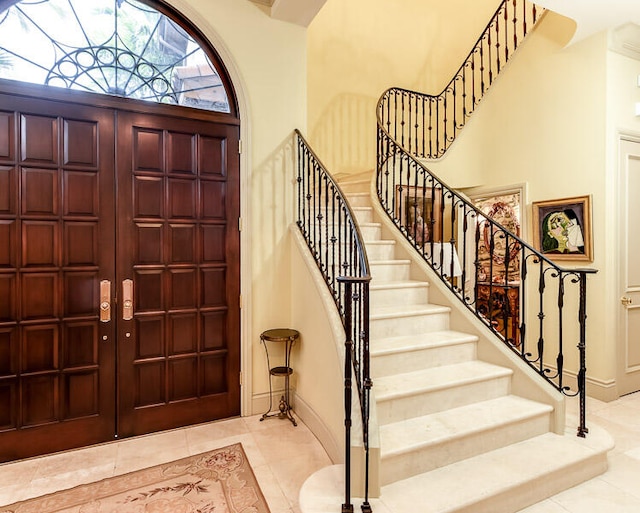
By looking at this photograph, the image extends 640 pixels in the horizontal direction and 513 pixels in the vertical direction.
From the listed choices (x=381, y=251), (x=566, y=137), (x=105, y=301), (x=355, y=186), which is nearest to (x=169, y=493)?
(x=105, y=301)

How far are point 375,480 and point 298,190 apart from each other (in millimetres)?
2360

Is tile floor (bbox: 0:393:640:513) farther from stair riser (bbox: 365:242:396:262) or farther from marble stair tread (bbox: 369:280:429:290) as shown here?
stair riser (bbox: 365:242:396:262)

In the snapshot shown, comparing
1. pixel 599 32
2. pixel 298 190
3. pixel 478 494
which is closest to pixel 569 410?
pixel 478 494

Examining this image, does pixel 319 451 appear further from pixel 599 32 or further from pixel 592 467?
pixel 599 32

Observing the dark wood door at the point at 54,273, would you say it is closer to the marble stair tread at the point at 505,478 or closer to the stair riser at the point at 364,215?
the marble stair tread at the point at 505,478

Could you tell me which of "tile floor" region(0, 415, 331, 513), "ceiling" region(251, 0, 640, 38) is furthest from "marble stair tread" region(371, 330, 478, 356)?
"ceiling" region(251, 0, 640, 38)

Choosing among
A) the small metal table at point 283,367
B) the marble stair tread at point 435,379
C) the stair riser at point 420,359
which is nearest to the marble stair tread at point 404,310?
the stair riser at point 420,359

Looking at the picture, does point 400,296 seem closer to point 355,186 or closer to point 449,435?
point 449,435

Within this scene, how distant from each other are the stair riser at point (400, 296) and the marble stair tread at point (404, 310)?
46mm

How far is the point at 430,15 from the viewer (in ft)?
19.4

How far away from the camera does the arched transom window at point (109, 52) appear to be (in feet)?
8.46

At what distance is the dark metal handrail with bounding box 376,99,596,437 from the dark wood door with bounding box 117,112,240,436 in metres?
1.73

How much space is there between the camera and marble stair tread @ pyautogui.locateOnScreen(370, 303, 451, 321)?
2895 millimetres

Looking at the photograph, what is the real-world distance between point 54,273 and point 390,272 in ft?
8.76
